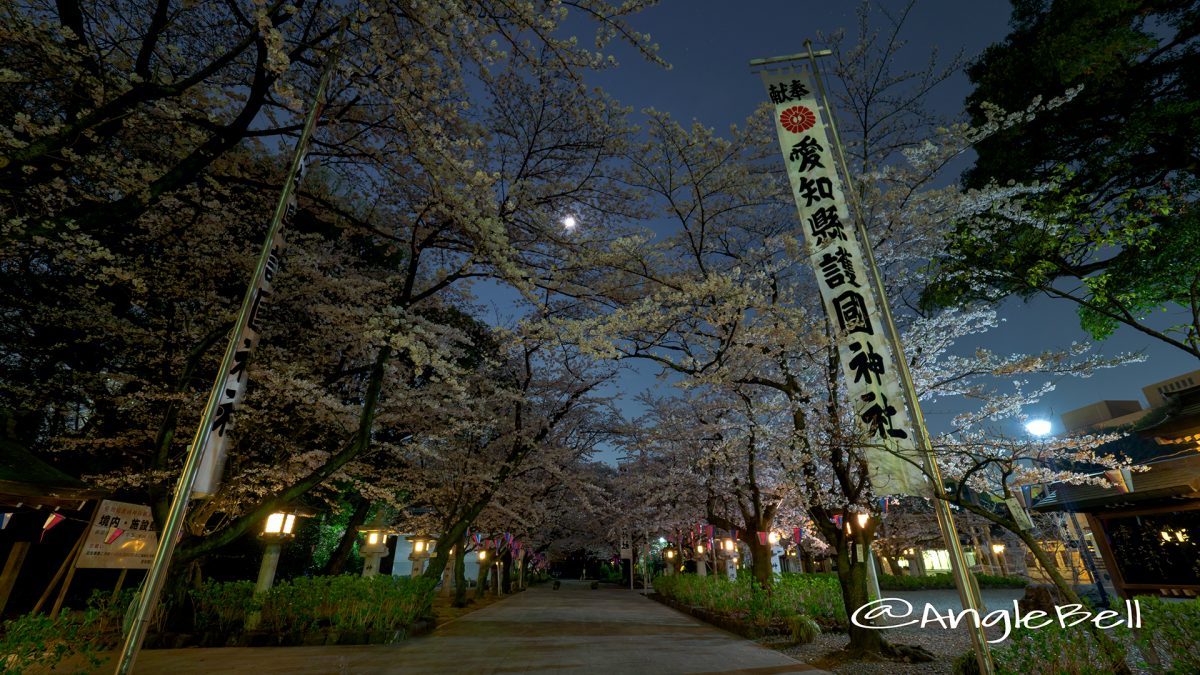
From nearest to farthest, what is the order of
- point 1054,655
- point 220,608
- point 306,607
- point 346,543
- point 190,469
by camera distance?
point 190,469
point 1054,655
point 220,608
point 306,607
point 346,543

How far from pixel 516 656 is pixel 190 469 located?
21.7ft

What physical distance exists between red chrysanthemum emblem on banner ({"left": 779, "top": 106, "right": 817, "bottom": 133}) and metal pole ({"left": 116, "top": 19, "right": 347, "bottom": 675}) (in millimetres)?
5409

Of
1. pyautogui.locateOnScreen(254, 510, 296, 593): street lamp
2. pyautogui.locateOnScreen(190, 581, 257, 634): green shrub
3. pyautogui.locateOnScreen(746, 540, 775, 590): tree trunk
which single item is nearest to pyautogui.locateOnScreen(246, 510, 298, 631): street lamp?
pyautogui.locateOnScreen(254, 510, 296, 593): street lamp

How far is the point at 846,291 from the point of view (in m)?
5.42

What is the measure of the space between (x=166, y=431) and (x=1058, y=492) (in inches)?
790

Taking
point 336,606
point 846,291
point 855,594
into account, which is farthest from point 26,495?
point 855,594

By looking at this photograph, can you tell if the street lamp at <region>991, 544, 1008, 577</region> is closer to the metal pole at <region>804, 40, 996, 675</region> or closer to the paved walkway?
the paved walkway

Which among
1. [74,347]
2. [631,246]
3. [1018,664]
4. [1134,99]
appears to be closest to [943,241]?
[1134,99]

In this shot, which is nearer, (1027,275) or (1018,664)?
→ (1018,664)

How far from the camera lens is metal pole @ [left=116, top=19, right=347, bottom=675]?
285cm

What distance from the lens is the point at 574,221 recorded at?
8211 mm

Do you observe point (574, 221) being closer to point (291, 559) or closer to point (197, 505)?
point (197, 505)

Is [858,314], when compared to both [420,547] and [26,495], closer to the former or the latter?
[26,495]

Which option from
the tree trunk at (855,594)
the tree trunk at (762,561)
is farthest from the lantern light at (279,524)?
the tree trunk at (762,561)
